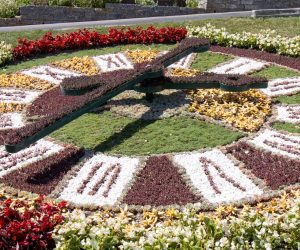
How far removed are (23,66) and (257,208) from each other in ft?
23.0

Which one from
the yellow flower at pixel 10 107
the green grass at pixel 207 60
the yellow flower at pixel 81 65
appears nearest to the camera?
the yellow flower at pixel 10 107

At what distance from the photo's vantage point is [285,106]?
9078 mm

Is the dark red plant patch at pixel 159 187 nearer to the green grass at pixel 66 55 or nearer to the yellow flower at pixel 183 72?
the yellow flower at pixel 183 72

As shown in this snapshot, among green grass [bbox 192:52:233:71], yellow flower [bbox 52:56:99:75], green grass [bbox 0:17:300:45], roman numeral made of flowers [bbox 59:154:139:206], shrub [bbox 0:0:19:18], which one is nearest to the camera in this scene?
roman numeral made of flowers [bbox 59:154:139:206]

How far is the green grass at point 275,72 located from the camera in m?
10.6

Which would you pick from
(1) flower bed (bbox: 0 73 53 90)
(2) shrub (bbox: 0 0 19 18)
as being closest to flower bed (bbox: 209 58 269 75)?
(1) flower bed (bbox: 0 73 53 90)

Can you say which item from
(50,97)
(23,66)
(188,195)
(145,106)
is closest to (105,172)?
(188,195)

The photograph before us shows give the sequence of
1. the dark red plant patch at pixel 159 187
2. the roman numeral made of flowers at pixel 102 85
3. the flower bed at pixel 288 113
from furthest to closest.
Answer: the flower bed at pixel 288 113 → the roman numeral made of flowers at pixel 102 85 → the dark red plant patch at pixel 159 187

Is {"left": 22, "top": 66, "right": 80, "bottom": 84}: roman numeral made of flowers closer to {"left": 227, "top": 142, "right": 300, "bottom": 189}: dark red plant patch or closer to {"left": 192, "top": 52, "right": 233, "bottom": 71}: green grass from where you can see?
{"left": 192, "top": 52, "right": 233, "bottom": 71}: green grass

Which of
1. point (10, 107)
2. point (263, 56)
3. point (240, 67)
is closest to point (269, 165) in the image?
point (240, 67)

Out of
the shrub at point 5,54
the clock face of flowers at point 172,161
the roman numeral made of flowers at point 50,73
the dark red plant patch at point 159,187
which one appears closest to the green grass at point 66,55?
the shrub at point 5,54

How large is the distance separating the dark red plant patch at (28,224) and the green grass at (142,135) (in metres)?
1.83

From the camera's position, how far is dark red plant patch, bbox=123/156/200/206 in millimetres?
6480

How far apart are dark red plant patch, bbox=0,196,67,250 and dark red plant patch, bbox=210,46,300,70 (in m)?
6.58
